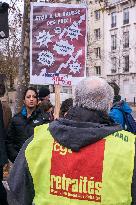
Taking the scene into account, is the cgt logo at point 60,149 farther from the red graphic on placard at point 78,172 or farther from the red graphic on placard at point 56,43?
the red graphic on placard at point 56,43

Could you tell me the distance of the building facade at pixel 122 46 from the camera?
53844 millimetres

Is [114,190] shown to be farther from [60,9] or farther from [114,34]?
[114,34]

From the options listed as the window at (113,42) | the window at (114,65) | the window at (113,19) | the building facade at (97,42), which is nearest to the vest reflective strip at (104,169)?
the window at (114,65)

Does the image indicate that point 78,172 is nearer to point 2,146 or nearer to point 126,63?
point 2,146

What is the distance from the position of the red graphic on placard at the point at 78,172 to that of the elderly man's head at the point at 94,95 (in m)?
0.21

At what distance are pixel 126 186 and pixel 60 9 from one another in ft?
14.0

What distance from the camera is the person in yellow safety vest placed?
2.61 meters

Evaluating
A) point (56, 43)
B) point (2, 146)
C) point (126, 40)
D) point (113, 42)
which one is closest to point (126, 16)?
point (126, 40)

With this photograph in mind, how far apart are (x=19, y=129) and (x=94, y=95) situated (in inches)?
123

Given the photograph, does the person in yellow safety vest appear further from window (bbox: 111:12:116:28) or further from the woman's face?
window (bbox: 111:12:116:28)

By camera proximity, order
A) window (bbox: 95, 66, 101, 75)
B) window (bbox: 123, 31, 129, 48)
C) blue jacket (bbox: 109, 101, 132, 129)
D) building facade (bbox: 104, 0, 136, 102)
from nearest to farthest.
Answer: blue jacket (bbox: 109, 101, 132, 129) → building facade (bbox: 104, 0, 136, 102) → window (bbox: 123, 31, 129, 48) → window (bbox: 95, 66, 101, 75)

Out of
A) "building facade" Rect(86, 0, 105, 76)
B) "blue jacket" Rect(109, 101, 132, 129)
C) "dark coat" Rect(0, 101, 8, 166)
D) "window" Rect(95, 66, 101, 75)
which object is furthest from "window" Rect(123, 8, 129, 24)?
"dark coat" Rect(0, 101, 8, 166)

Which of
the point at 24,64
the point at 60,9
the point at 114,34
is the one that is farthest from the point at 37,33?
the point at 114,34

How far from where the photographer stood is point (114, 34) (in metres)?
57.3
